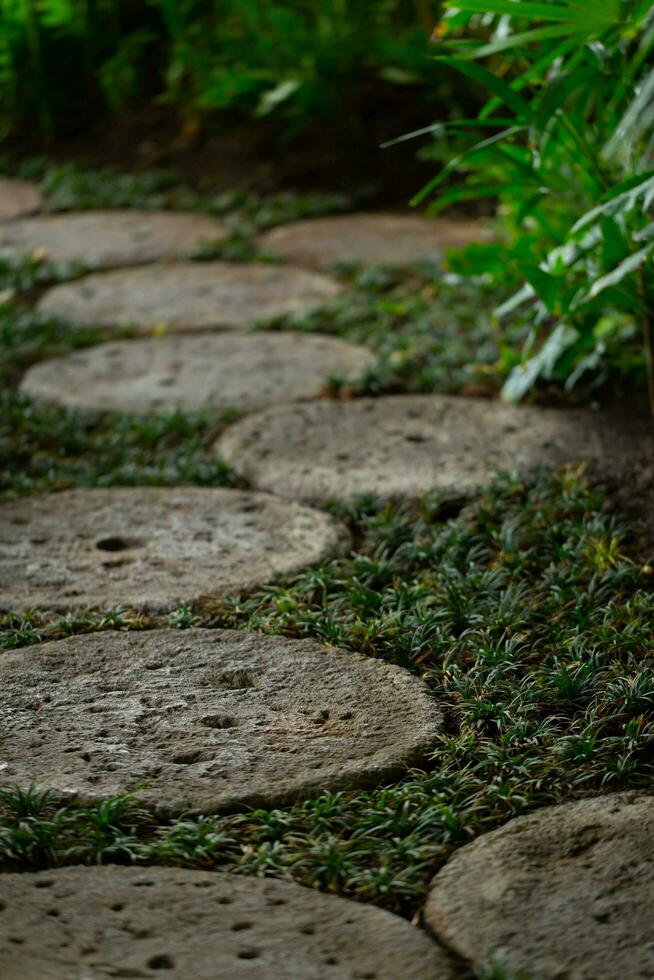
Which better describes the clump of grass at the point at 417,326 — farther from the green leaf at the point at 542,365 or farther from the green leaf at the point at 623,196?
the green leaf at the point at 623,196

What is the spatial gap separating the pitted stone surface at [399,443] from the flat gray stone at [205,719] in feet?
1.95

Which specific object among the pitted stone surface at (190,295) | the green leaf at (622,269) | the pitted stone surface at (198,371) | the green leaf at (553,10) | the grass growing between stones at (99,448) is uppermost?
the green leaf at (553,10)

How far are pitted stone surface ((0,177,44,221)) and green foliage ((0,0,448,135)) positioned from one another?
42cm

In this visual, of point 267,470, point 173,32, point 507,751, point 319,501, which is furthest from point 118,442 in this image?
point 173,32

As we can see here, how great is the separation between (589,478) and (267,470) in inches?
23.5

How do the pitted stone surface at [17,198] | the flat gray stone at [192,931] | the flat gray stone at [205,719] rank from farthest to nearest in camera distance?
the pitted stone surface at [17,198] < the flat gray stone at [205,719] < the flat gray stone at [192,931]

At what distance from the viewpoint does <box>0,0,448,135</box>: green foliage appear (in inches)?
172

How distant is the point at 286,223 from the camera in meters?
4.10

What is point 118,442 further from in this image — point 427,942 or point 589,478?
point 427,942

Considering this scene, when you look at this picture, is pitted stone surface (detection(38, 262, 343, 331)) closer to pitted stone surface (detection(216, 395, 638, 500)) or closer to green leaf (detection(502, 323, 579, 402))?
pitted stone surface (detection(216, 395, 638, 500))

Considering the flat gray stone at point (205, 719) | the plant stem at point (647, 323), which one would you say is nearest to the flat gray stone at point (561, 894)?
the flat gray stone at point (205, 719)

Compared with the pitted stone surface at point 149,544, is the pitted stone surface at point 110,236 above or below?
below

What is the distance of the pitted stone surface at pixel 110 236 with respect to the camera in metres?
3.85

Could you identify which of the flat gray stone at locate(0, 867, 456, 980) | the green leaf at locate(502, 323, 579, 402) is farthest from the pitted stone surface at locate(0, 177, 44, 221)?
the flat gray stone at locate(0, 867, 456, 980)
